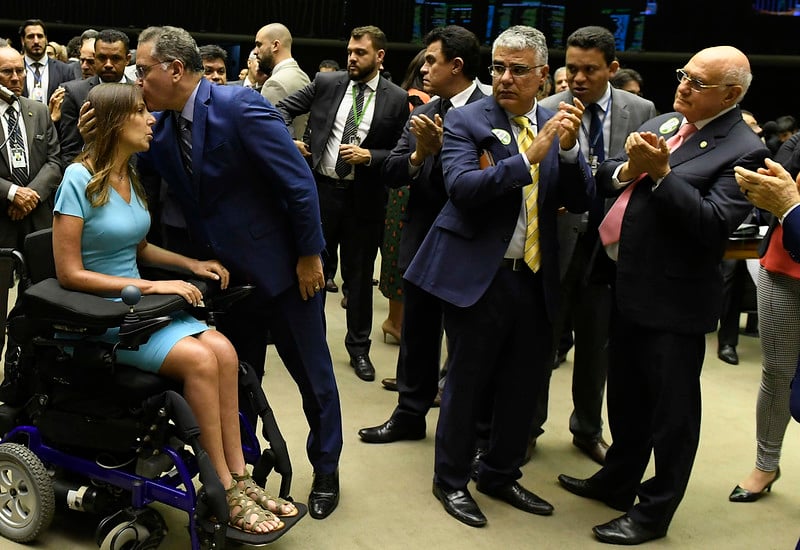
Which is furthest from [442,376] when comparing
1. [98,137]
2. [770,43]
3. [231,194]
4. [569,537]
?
[770,43]

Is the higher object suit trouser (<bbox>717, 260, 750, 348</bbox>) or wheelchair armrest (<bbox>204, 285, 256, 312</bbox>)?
wheelchair armrest (<bbox>204, 285, 256, 312</bbox>)

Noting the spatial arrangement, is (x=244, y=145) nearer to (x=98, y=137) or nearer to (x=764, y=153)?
(x=98, y=137)

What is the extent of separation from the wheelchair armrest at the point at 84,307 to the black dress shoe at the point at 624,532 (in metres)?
1.57

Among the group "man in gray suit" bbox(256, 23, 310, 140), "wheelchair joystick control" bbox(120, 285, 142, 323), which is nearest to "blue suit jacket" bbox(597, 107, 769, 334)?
"wheelchair joystick control" bbox(120, 285, 142, 323)

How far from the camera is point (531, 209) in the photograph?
3.02 metres

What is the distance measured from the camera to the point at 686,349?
2.89 metres

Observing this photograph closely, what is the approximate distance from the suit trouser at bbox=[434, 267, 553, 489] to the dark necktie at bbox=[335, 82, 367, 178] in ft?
5.07

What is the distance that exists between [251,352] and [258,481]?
18.6 inches

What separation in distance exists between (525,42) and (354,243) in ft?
6.25

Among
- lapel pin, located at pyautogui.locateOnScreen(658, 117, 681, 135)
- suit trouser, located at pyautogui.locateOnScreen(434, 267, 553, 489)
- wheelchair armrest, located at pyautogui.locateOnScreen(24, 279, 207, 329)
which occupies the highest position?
lapel pin, located at pyautogui.locateOnScreen(658, 117, 681, 135)

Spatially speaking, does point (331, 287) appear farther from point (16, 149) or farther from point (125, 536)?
point (125, 536)

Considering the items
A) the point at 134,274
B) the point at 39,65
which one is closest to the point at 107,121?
the point at 134,274

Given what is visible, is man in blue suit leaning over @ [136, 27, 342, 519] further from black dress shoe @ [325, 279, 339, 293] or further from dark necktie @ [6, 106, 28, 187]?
black dress shoe @ [325, 279, 339, 293]

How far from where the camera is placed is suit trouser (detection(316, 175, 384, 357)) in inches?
178
